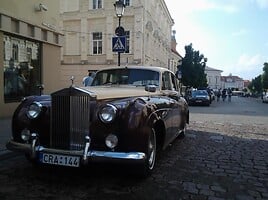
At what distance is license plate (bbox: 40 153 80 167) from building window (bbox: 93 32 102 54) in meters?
27.9

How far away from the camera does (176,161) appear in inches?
257

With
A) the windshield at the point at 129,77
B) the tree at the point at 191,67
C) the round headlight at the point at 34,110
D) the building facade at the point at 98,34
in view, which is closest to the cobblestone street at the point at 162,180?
the round headlight at the point at 34,110

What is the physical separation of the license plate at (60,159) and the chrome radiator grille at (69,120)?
0.61 feet

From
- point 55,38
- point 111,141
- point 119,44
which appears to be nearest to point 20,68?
point 55,38

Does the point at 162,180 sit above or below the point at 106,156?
below

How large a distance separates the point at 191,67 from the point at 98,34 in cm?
1842

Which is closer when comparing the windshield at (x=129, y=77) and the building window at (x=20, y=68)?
the windshield at (x=129, y=77)

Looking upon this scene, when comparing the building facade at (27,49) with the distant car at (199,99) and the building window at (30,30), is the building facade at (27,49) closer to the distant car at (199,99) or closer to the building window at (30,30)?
the building window at (30,30)

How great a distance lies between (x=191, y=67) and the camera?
46938mm

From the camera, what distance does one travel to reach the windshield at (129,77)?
691 centimetres

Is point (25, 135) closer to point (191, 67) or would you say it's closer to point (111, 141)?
point (111, 141)

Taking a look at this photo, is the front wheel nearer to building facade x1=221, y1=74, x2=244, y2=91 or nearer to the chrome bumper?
the chrome bumper

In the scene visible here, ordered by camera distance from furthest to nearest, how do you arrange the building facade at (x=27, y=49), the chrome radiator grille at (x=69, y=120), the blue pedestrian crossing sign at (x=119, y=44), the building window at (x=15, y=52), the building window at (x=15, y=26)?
the building window at (x=15, y=52)
the building window at (x=15, y=26)
the building facade at (x=27, y=49)
the blue pedestrian crossing sign at (x=119, y=44)
the chrome radiator grille at (x=69, y=120)

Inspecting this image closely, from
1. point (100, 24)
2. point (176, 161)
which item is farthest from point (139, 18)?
point (176, 161)
